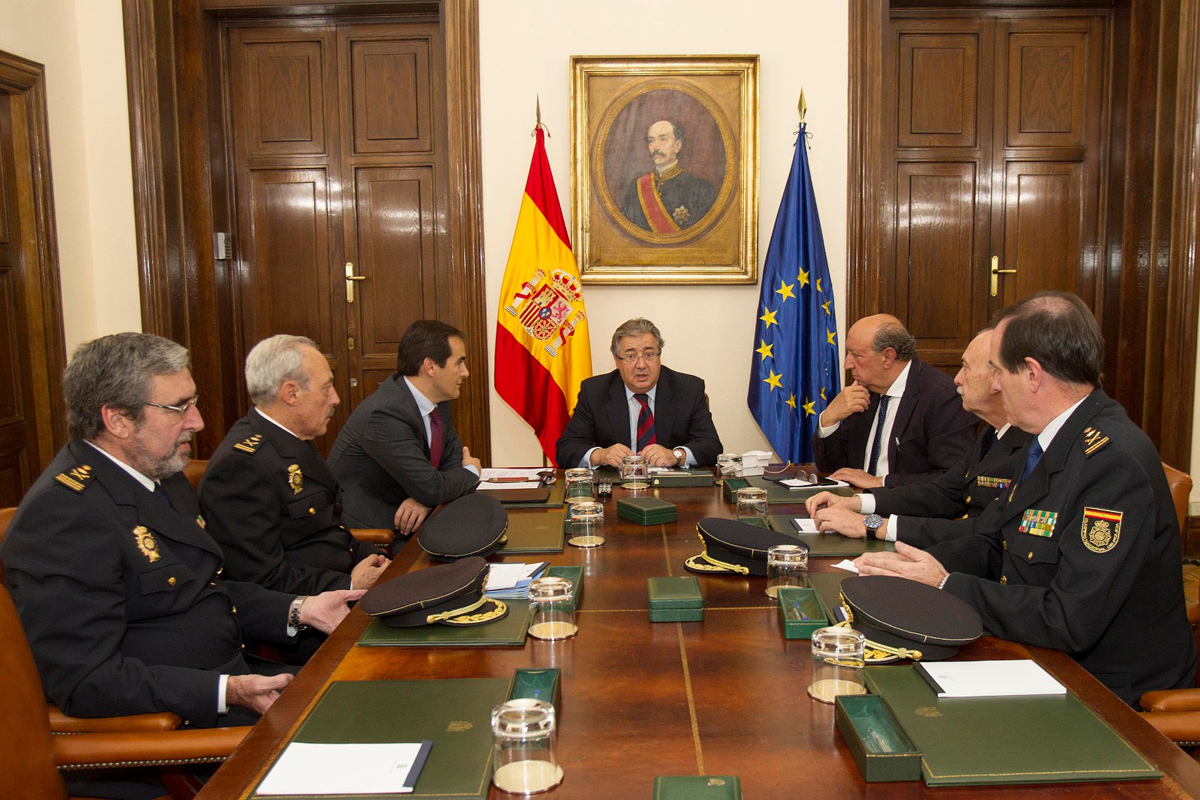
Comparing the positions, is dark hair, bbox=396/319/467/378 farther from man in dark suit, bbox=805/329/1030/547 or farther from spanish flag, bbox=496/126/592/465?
man in dark suit, bbox=805/329/1030/547

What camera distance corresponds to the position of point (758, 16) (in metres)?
5.15

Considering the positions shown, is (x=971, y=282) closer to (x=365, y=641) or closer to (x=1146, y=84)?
(x=1146, y=84)

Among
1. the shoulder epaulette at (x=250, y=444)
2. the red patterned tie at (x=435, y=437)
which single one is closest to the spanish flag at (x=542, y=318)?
the red patterned tie at (x=435, y=437)

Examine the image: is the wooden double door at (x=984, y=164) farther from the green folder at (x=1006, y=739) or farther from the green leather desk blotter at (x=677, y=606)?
the green folder at (x=1006, y=739)

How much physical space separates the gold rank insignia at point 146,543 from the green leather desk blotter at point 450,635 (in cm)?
54

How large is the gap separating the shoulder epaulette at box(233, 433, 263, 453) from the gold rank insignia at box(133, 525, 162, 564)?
535 millimetres

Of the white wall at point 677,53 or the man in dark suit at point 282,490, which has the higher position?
the white wall at point 677,53

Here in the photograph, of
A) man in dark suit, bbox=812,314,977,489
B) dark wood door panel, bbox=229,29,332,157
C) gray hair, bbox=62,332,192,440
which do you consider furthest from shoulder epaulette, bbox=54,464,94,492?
dark wood door panel, bbox=229,29,332,157

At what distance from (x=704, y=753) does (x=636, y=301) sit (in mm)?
4140

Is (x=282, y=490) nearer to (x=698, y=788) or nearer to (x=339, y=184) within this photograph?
(x=698, y=788)

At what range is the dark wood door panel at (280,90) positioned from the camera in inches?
214

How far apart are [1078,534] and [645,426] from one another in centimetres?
244

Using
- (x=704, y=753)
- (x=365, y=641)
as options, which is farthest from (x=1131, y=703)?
(x=365, y=641)

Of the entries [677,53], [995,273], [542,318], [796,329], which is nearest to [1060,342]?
[796,329]
